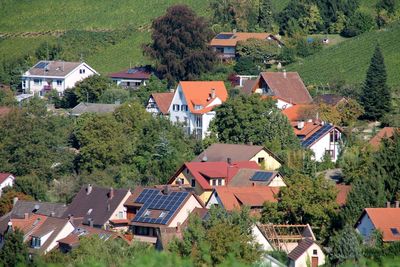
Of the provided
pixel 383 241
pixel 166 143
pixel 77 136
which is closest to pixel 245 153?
pixel 166 143

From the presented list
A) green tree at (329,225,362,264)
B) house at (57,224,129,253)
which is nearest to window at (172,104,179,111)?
house at (57,224,129,253)

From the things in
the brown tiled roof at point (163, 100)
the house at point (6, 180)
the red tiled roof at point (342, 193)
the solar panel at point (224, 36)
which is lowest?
the house at point (6, 180)

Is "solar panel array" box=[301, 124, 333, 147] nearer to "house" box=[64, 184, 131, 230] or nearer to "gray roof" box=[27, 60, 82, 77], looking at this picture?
"house" box=[64, 184, 131, 230]

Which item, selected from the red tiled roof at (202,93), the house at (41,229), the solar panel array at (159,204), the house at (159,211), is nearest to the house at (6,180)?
the house at (41,229)

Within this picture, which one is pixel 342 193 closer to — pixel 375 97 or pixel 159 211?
pixel 159 211

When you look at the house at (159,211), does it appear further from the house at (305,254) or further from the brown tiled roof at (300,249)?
the house at (305,254)

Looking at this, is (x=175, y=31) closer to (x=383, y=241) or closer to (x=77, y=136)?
(x=77, y=136)

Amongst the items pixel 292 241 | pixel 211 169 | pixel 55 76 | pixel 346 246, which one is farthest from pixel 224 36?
pixel 346 246

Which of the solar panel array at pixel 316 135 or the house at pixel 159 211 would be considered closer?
the house at pixel 159 211
